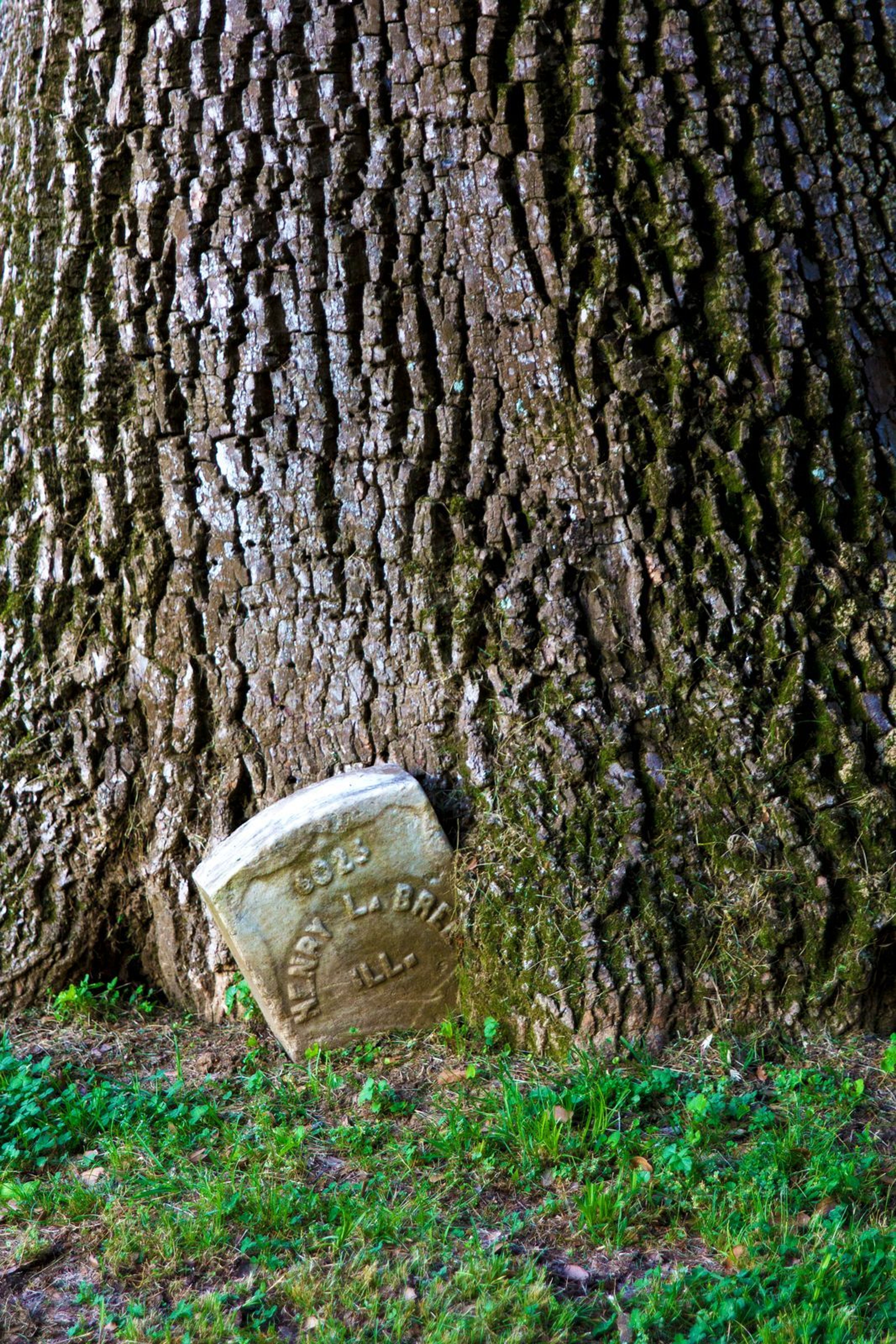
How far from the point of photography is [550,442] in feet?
11.0

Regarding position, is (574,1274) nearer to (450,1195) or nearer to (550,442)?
(450,1195)

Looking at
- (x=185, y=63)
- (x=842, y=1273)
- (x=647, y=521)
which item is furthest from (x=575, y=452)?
(x=842, y=1273)

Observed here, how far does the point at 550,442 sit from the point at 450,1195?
78.7 inches

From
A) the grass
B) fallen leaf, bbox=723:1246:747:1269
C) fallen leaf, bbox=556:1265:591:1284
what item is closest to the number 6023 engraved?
the grass

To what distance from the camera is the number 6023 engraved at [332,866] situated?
3.33 meters

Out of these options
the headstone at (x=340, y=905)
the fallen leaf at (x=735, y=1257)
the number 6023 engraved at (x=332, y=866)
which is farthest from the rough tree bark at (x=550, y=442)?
the fallen leaf at (x=735, y=1257)

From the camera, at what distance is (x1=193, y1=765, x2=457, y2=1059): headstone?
3.31m

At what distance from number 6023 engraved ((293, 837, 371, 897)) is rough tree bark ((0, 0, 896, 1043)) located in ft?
0.99

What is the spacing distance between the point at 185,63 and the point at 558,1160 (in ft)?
10.7

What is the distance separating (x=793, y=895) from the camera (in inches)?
127

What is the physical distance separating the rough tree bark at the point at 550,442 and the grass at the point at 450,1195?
302 millimetres

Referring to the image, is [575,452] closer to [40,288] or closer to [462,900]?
[462,900]

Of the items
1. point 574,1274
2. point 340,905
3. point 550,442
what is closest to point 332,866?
point 340,905

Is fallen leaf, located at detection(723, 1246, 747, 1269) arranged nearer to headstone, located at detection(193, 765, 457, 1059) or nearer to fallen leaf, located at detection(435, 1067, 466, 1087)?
fallen leaf, located at detection(435, 1067, 466, 1087)
